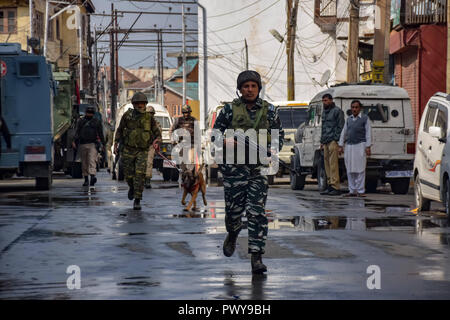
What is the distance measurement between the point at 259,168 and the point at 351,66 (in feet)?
70.4

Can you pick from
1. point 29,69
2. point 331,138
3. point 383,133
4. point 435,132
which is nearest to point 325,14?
point 383,133

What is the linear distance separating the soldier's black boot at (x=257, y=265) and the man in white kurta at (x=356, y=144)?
11.6 metres

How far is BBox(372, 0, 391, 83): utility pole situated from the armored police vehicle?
10250mm

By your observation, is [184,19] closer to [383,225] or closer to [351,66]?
[351,66]

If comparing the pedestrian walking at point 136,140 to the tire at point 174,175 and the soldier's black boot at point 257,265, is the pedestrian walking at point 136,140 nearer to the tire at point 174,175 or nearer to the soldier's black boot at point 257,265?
the soldier's black boot at point 257,265

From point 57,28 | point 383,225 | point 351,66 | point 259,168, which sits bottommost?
point 383,225

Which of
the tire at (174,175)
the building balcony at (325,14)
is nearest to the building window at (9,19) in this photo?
the building balcony at (325,14)

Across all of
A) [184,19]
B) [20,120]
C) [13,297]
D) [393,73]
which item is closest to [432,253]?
[13,297]

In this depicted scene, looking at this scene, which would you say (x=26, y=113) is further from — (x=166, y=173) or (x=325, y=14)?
(x=325, y=14)

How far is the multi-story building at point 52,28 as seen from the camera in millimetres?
58094

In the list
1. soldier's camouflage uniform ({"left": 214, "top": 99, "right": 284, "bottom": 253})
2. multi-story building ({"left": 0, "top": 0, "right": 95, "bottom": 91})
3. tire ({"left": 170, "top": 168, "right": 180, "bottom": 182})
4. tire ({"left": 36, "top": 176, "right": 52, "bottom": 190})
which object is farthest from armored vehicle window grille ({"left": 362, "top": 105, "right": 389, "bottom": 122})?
multi-story building ({"left": 0, "top": 0, "right": 95, "bottom": 91})

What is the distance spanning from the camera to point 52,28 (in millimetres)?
67938
